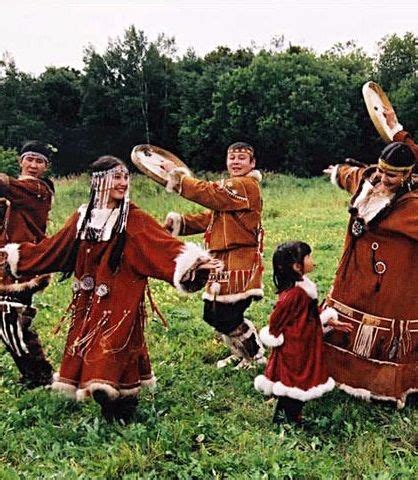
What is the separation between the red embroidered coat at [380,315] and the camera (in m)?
4.57

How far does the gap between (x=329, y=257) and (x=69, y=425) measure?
695 centimetres

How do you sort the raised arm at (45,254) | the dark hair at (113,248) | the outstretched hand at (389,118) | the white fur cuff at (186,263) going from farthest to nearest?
1. the outstretched hand at (389,118)
2. the raised arm at (45,254)
3. the dark hair at (113,248)
4. the white fur cuff at (186,263)

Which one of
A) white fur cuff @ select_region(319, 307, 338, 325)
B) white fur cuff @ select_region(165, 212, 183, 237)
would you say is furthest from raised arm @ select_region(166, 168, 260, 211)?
white fur cuff @ select_region(319, 307, 338, 325)

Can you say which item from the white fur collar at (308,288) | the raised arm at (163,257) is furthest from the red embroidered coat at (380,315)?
the raised arm at (163,257)

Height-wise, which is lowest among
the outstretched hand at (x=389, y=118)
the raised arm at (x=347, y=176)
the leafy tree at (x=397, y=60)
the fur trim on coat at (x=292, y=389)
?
the fur trim on coat at (x=292, y=389)

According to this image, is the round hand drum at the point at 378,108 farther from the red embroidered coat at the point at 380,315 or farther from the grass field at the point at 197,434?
the grass field at the point at 197,434

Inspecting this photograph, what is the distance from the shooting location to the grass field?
12.7 feet

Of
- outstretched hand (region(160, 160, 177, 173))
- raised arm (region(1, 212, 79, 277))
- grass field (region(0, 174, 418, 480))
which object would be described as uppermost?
outstretched hand (region(160, 160, 177, 173))

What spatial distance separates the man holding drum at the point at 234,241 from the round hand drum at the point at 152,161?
0.44 metres

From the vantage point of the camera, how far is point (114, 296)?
429 centimetres

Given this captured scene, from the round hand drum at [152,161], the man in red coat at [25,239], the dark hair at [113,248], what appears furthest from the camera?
the man in red coat at [25,239]

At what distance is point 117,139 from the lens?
34.3 m

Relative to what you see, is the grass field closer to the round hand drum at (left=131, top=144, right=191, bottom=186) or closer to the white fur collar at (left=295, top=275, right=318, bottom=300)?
the white fur collar at (left=295, top=275, right=318, bottom=300)

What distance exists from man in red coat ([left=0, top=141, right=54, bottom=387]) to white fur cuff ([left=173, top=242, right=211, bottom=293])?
58.3 inches
